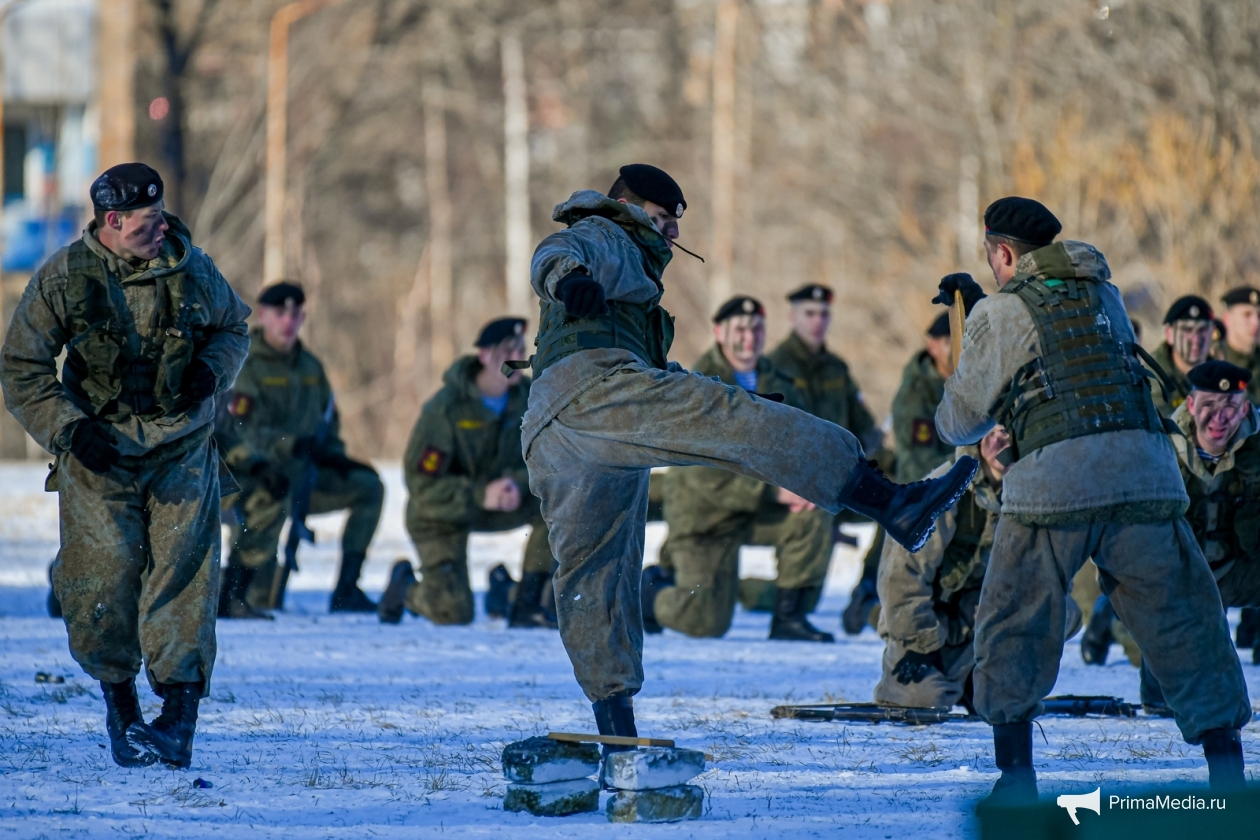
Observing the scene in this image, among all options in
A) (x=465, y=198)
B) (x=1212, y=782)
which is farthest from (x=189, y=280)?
(x=465, y=198)

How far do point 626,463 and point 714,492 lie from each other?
17.6ft

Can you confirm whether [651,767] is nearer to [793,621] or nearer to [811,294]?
[793,621]

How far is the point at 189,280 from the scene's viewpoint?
21.3ft

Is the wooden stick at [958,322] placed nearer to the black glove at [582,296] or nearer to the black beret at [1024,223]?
the black beret at [1024,223]

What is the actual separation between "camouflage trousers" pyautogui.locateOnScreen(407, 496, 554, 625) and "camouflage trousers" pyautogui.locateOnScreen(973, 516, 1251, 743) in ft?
19.6

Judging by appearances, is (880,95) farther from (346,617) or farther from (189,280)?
(189,280)

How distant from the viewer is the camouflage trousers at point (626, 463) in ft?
18.1

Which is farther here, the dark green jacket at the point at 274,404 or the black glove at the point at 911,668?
the dark green jacket at the point at 274,404

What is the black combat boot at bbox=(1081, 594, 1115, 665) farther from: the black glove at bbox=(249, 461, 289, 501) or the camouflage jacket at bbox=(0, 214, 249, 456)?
the camouflage jacket at bbox=(0, 214, 249, 456)

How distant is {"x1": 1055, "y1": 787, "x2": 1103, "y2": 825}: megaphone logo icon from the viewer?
4.47 m

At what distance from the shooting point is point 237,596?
1134 cm

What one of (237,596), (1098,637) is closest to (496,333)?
(237,596)

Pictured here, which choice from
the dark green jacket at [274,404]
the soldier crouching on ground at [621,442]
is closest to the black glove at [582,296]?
the soldier crouching on ground at [621,442]

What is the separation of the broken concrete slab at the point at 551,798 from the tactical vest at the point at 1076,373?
1736mm
